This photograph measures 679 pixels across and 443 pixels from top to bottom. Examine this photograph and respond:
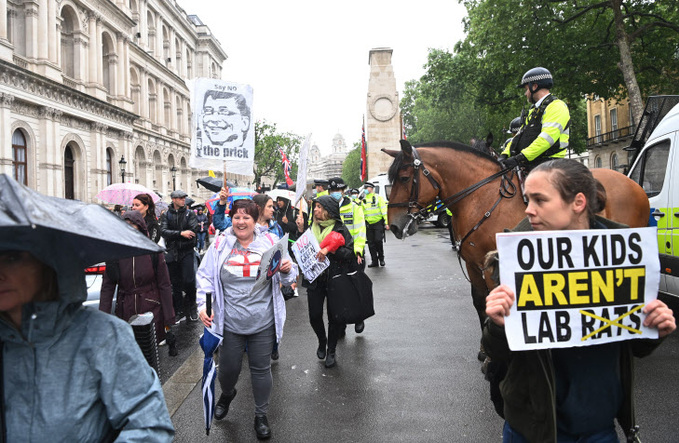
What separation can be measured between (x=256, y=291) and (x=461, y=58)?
22.9m

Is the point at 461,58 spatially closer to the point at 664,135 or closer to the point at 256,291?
the point at 664,135

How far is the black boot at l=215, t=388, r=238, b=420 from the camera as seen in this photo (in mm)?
4266

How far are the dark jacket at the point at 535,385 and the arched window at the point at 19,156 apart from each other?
103 ft

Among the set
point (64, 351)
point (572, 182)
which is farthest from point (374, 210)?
point (64, 351)

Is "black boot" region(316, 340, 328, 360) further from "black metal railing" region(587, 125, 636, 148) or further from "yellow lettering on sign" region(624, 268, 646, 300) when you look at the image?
"black metal railing" region(587, 125, 636, 148)

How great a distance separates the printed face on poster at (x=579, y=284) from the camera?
6.17ft

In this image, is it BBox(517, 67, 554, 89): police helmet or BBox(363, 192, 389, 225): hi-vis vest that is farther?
BBox(363, 192, 389, 225): hi-vis vest

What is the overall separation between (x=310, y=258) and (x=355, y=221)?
2.11 meters

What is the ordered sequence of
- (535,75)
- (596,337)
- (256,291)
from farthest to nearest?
(535,75)
(256,291)
(596,337)

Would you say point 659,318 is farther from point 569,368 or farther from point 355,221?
point 355,221

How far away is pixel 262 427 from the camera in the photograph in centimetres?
392

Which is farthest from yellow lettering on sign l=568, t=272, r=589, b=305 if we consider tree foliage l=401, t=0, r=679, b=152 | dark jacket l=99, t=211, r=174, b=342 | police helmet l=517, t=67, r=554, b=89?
tree foliage l=401, t=0, r=679, b=152

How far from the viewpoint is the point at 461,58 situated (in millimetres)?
24297

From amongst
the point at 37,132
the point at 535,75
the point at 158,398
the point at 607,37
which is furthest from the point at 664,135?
the point at 37,132
